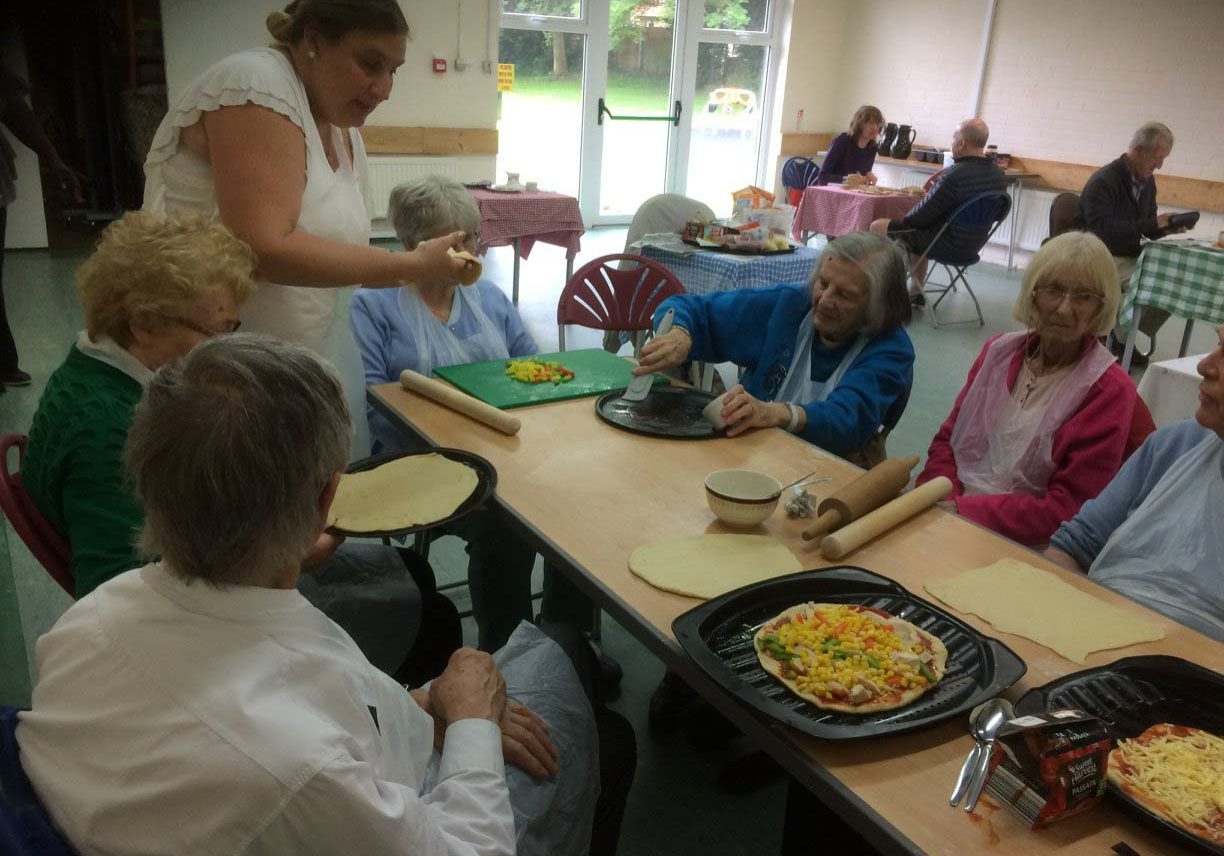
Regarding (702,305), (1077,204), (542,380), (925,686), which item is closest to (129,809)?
(925,686)

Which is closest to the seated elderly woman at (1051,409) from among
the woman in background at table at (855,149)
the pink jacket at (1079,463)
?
the pink jacket at (1079,463)

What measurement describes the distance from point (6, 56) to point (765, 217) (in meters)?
4.66

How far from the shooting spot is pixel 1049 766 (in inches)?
35.9

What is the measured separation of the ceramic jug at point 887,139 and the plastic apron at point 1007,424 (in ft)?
23.6

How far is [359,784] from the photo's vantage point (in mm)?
790

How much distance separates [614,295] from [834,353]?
45.7 inches

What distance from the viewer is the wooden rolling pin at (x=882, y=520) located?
4.79ft

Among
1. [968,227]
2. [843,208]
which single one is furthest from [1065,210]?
[843,208]

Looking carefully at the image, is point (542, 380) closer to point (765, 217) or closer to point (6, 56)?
point (765, 217)

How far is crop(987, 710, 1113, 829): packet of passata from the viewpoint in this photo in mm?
914

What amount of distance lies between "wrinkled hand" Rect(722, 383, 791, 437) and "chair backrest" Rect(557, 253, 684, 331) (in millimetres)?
1236

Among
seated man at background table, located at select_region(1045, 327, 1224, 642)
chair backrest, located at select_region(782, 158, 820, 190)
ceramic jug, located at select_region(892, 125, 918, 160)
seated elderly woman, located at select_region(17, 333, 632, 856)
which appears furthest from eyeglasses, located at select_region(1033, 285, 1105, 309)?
ceramic jug, located at select_region(892, 125, 918, 160)

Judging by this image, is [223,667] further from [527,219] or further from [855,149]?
[855,149]

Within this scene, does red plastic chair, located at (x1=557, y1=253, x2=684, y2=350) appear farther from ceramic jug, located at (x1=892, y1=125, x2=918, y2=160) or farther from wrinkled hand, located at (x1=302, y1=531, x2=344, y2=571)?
ceramic jug, located at (x1=892, y1=125, x2=918, y2=160)
